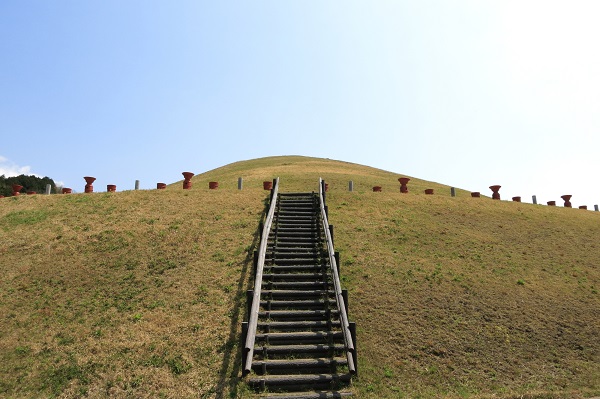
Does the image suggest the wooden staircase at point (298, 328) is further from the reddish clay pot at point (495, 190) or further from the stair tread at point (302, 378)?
the reddish clay pot at point (495, 190)

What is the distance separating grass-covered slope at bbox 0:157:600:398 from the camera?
984 cm

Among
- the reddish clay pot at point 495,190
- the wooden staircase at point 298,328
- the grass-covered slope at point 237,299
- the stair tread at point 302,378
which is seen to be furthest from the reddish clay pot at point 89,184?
the reddish clay pot at point 495,190

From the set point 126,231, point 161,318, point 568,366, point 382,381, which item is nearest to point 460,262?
point 568,366

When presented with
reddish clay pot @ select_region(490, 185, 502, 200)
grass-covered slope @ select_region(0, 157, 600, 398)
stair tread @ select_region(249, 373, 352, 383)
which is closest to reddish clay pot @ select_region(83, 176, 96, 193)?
grass-covered slope @ select_region(0, 157, 600, 398)

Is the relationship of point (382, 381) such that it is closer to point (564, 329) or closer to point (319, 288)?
point (319, 288)

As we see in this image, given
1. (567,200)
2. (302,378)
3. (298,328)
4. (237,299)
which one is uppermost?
(567,200)

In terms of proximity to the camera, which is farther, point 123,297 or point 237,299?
point 123,297

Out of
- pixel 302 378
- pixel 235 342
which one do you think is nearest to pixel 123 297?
pixel 235 342

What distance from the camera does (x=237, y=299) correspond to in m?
12.8

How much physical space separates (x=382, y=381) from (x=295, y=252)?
6516 mm

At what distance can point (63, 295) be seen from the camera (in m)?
13.7

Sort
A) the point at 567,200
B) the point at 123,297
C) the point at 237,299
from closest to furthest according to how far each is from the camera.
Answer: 1. the point at 237,299
2. the point at 123,297
3. the point at 567,200

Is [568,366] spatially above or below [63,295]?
below

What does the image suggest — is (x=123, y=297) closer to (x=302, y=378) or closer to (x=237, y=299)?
(x=237, y=299)
